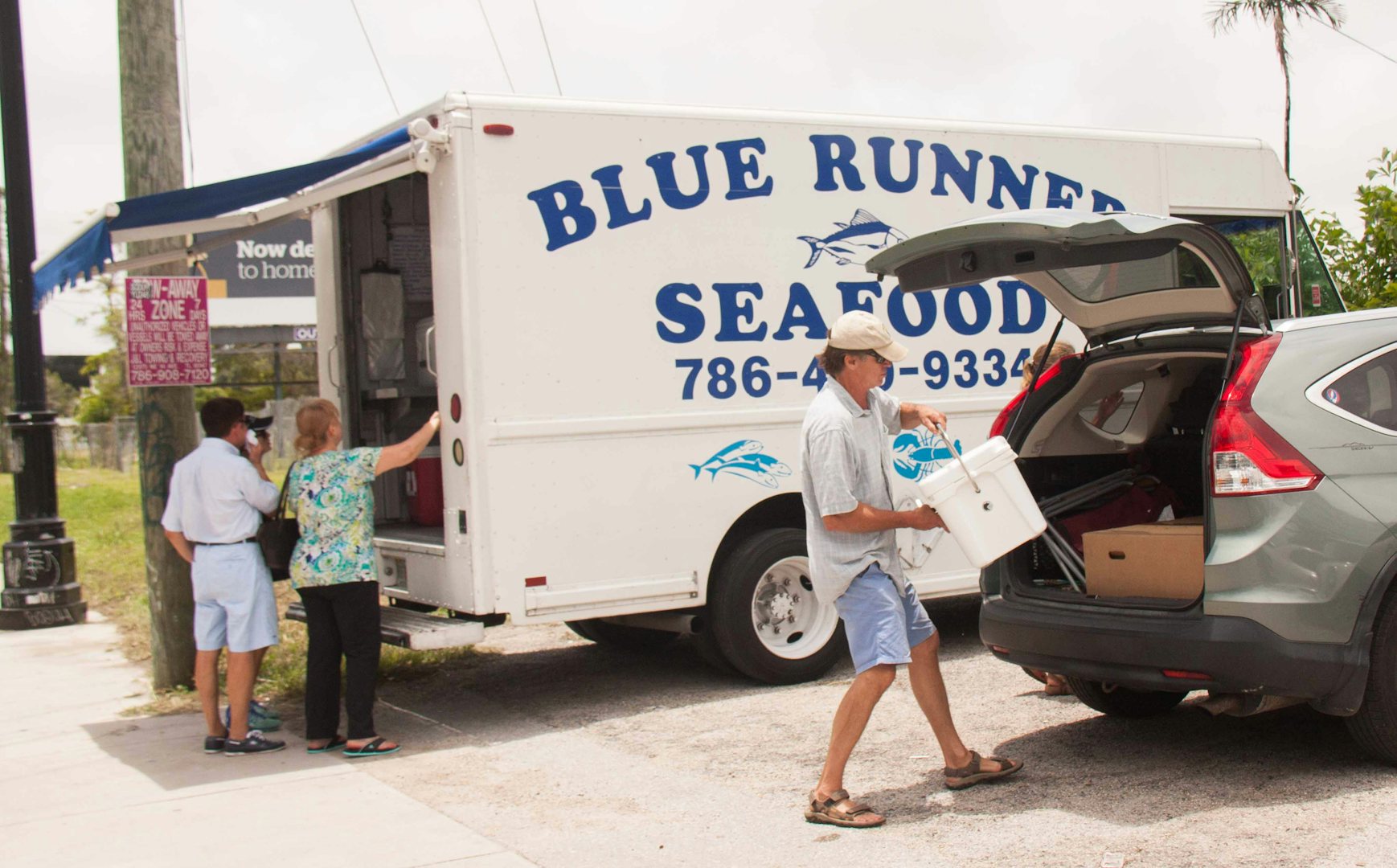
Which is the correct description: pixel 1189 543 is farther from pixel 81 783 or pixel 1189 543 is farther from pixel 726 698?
pixel 81 783

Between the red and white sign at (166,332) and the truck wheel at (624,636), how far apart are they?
269cm

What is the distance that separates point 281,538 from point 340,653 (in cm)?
61

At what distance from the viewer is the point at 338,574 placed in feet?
20.9

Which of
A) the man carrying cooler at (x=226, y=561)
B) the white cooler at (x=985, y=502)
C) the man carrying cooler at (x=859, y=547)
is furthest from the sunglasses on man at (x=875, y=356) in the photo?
the man carrying cooler at (x=226, y=561)

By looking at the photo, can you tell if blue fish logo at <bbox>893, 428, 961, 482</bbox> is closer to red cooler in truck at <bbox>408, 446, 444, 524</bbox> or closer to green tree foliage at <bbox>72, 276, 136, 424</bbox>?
red cooler in truck at <bbox>408, 446, 444, 524</bbox>

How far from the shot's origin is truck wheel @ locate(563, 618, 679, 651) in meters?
8.59

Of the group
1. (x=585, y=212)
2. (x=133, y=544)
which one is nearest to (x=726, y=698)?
(x=585, y=212)

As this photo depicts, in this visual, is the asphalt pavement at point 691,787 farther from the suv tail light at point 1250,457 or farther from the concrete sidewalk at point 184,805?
the suv tail light at point 1250,457

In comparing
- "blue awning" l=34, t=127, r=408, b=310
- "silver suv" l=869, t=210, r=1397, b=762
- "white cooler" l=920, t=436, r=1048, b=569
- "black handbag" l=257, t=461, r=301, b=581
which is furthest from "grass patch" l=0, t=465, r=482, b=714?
"white cooler" l=920, t=436, r=1048, b=569

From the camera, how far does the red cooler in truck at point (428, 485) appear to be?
7680 millimetres

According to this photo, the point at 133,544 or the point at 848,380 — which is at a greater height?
the point at 848,380

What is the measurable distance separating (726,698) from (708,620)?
0.41 m

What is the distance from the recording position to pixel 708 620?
7.25m

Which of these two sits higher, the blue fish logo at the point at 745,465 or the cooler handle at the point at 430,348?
the cooler handle at the point at 430,348
